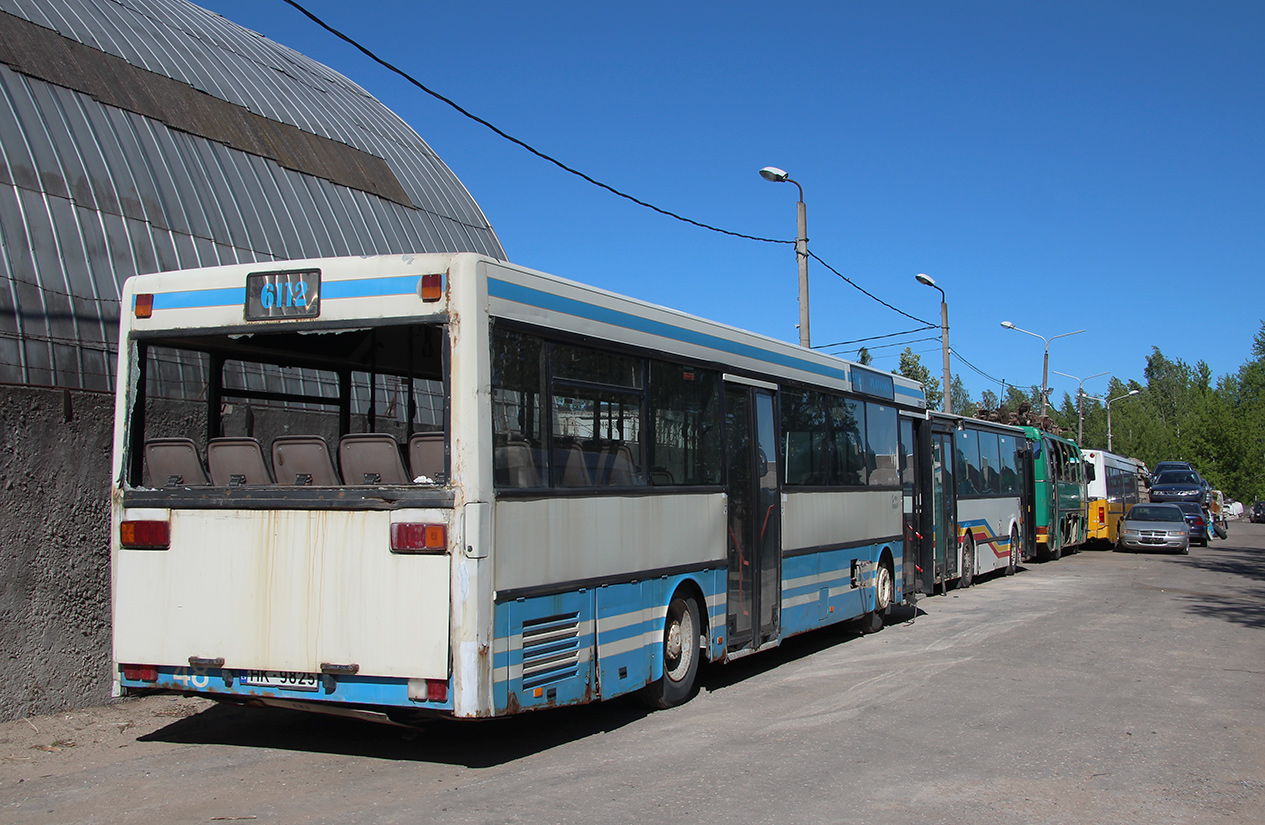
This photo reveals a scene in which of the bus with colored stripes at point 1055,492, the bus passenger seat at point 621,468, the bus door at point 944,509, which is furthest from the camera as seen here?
the bus with colored stripes at point 1055,492

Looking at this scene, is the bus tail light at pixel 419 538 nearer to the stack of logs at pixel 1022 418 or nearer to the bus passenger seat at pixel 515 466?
the bus passenger seat at pixel 515 466

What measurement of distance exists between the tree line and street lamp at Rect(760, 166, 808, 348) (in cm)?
3206

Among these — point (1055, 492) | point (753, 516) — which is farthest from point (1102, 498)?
point (753, 516)

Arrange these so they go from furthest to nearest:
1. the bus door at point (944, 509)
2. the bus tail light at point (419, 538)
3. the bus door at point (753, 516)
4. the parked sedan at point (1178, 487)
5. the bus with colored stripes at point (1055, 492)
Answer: the parked sedan at point (1178, 487) < the bus with colored stripes at point (1055, 492) < the bus door at point (944, 509) < the bus door at point (753, 516) < the bus tail light at point (419, 538)

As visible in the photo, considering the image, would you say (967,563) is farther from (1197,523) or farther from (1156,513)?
(1197,523)

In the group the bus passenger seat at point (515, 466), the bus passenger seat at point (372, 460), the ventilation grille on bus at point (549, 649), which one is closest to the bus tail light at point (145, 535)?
the bus passenger seat at point (372, 460)

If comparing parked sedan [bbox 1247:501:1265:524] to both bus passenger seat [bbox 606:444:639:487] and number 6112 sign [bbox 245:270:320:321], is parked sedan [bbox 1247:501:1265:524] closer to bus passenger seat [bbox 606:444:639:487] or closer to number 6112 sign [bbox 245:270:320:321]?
bus passenger seat [bbox 606:444:639:487]

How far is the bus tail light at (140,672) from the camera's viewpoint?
7.05 metres

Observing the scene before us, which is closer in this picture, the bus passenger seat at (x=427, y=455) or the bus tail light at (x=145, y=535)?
the bus passenger seat at (x=427, y=455)

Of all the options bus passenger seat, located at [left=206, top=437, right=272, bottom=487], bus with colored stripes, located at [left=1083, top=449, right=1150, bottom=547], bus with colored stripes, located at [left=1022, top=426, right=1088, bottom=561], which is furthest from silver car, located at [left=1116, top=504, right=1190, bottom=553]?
bus passenger seat, located at [left=206, top=437, right=272, bottom=487]

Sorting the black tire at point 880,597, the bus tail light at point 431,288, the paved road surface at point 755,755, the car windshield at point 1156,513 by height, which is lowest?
the paved road surface at point 755,755

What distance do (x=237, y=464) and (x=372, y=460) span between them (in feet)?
3.42

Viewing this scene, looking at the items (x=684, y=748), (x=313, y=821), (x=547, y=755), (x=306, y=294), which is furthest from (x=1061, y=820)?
(x=306, y=294)

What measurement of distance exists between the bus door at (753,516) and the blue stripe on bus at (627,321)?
1.23 ft
